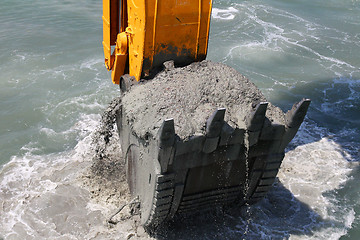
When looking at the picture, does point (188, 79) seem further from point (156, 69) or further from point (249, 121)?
point (249, 121)

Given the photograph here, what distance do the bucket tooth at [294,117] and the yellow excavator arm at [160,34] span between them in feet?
5.66

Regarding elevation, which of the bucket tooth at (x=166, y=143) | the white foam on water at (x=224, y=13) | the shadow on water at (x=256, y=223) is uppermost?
the bucket tooth at (x=166, y=143)

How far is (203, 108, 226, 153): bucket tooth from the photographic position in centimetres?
427

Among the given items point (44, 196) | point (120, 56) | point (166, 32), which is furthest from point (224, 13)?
point (44, 196)

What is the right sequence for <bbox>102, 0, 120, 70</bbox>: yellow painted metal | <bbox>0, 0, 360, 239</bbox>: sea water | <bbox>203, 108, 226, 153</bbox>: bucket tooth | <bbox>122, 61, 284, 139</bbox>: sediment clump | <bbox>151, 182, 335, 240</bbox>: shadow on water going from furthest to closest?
<bbox>0, 0, 360, 239</bbox>: sea water → <bbox>102, 0, 120, 70</bbox>: yellow painted metal → <bbox>151, 182, 335, 240</bbox>: shadow on water → <bbox>122, 61, 284, 139</bbox>: sediment clump → <bbox>203, 108, 226, 153</bbox>: bucket tooth

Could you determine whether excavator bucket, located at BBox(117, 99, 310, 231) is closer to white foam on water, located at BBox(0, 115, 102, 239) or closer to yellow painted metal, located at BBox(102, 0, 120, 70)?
yellow painted metal, located at BBox(102, 0, 120, 70)

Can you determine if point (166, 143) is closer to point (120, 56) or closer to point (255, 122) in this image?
point (255, 122)

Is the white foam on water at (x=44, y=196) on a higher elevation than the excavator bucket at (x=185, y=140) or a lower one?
lower

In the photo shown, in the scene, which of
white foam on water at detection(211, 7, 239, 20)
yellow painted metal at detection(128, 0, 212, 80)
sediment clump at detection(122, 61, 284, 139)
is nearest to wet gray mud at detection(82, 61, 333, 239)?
sediment clump at detection(122, 61, 284, 139)

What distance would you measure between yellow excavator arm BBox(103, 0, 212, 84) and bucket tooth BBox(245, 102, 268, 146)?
1.55 metres

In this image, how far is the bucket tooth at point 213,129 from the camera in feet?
14.0

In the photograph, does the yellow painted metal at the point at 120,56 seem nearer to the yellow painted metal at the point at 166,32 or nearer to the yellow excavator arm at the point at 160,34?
the yellow excavator arm at the point at 160,34

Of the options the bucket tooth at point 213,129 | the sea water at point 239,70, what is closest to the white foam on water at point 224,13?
the sea water at point 239,70

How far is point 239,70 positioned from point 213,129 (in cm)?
749
